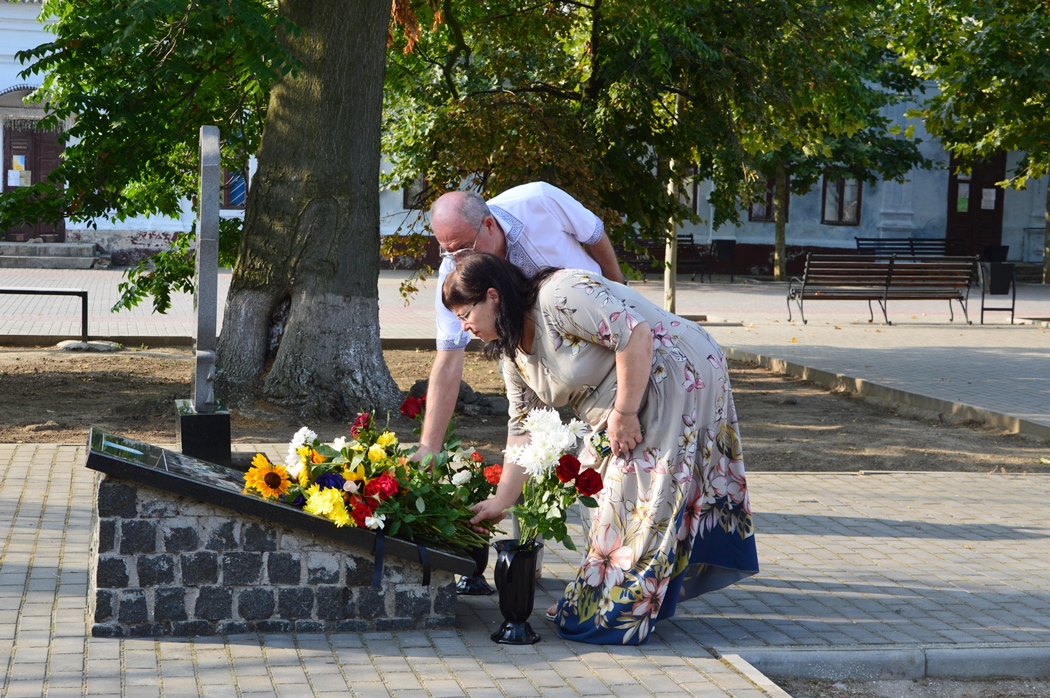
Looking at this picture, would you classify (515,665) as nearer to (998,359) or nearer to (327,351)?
(327,351)

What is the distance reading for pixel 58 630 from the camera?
4211 millimetres

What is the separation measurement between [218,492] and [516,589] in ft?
3.63

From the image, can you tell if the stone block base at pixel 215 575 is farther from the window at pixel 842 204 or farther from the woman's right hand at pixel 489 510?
the window at pixel 842 204

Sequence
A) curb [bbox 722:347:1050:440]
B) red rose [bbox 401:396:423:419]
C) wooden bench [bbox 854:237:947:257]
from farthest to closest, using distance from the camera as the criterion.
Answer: wooden bench [bbox 854:237:947:257], curb [bbox 722:347:1050:440], red rose [bbox 401:396:423:419]

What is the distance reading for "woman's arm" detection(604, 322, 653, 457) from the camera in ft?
12.8

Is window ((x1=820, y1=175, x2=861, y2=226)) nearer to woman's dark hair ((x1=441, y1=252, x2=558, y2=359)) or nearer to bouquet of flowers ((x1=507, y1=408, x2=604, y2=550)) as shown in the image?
bouquet of flowers ((x1=507, y1=408, x2=604, y2=550))

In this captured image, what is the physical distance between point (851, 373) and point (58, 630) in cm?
983

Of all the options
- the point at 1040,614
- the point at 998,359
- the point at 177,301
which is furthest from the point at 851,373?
the point at 177,301

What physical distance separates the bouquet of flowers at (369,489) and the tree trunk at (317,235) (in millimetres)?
4575

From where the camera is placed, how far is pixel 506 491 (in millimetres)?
4441

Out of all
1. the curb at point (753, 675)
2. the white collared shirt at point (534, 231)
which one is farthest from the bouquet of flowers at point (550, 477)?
the curb at point (753, 675)

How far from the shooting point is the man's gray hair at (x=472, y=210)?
427 cm

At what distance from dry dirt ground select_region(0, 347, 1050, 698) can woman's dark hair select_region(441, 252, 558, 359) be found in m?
4.21

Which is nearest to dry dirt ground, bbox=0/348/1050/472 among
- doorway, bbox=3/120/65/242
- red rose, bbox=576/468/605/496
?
red rose, bbox=576/468/605/496
